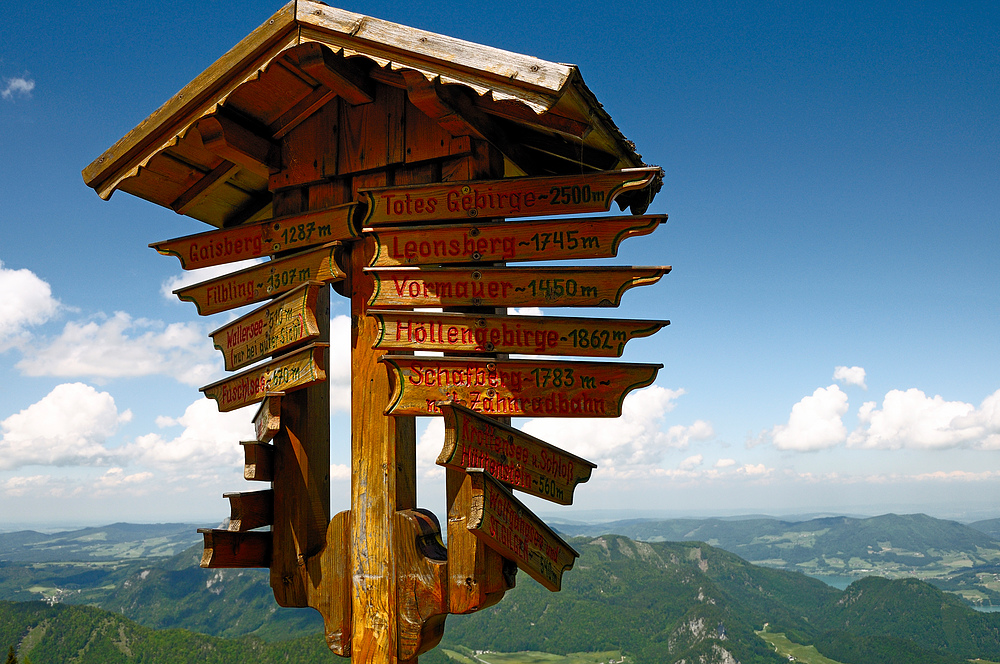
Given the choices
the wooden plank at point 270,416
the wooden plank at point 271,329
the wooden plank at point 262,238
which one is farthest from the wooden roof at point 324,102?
the wooden plank at point 270,416

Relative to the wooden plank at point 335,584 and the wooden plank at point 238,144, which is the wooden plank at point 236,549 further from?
the wooden plank at point 238,144

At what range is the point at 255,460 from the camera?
5.14 meters

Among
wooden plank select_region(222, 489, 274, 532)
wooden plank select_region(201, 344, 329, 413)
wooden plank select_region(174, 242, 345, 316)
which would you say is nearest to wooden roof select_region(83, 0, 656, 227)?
wooden plank select_region(174, 242, 345, 316)

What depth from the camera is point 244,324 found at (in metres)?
5.46

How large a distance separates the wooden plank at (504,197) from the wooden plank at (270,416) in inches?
52.1

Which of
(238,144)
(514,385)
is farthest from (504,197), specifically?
(238,144)

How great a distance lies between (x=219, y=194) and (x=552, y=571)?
385cm

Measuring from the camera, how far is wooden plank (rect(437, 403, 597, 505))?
158 inches

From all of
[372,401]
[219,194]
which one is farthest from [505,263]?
[219,194]

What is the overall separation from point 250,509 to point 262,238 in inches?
73.7

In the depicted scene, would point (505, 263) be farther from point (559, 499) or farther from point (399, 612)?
point (399, 612)

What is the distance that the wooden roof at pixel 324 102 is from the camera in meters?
4.30

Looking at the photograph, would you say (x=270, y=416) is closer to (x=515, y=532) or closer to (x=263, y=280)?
(x=263, y=280)

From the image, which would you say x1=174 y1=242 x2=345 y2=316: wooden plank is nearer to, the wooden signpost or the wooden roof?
the wooden signpost
